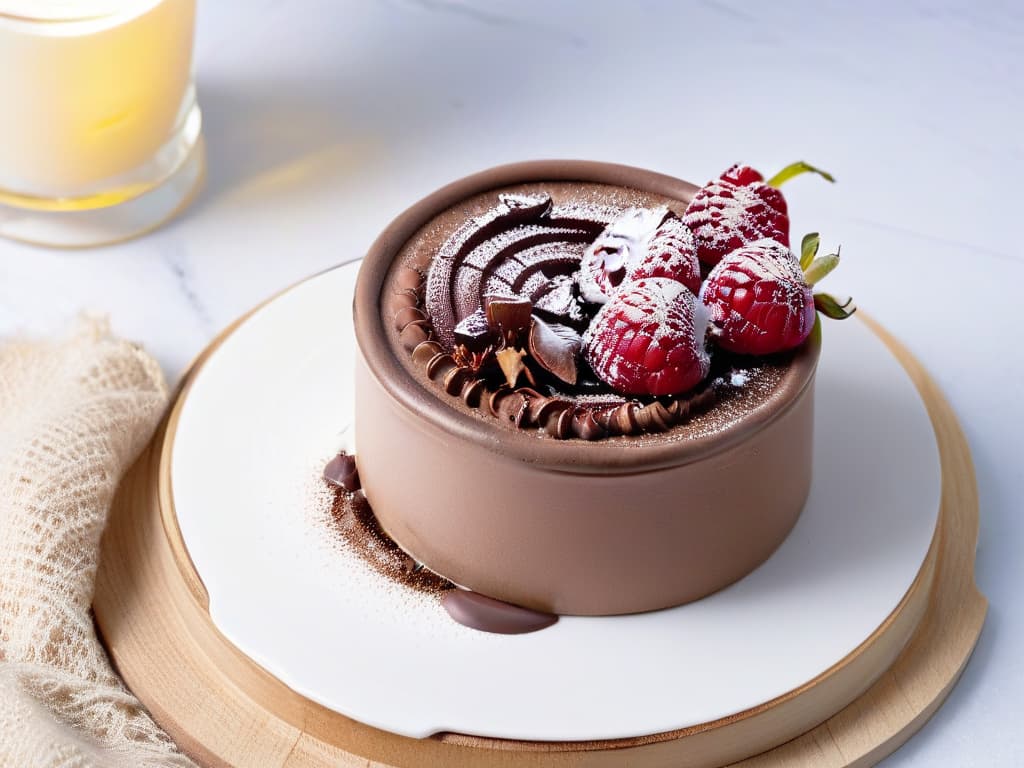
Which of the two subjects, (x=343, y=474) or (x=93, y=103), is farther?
(x=93, y=103)

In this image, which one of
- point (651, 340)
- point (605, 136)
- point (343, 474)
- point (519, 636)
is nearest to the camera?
point (651, 340)

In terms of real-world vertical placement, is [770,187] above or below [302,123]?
above

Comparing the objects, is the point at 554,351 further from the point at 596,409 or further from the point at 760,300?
the point at 760,300

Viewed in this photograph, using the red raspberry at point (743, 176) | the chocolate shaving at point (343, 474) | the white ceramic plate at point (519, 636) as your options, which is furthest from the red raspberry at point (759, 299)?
the chocolate shaving at point (343, 474)

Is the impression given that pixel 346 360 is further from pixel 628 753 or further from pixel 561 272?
pixel 628 753

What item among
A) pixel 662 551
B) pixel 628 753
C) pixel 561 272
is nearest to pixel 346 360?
pixel 561 272

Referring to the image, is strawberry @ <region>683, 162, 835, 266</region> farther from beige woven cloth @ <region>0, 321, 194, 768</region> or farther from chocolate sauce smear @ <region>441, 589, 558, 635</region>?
beige woven cloth @ <region>0, 321, 194, 768</region>

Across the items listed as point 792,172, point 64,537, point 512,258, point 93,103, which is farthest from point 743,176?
point 93,103

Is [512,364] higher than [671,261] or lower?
lower
